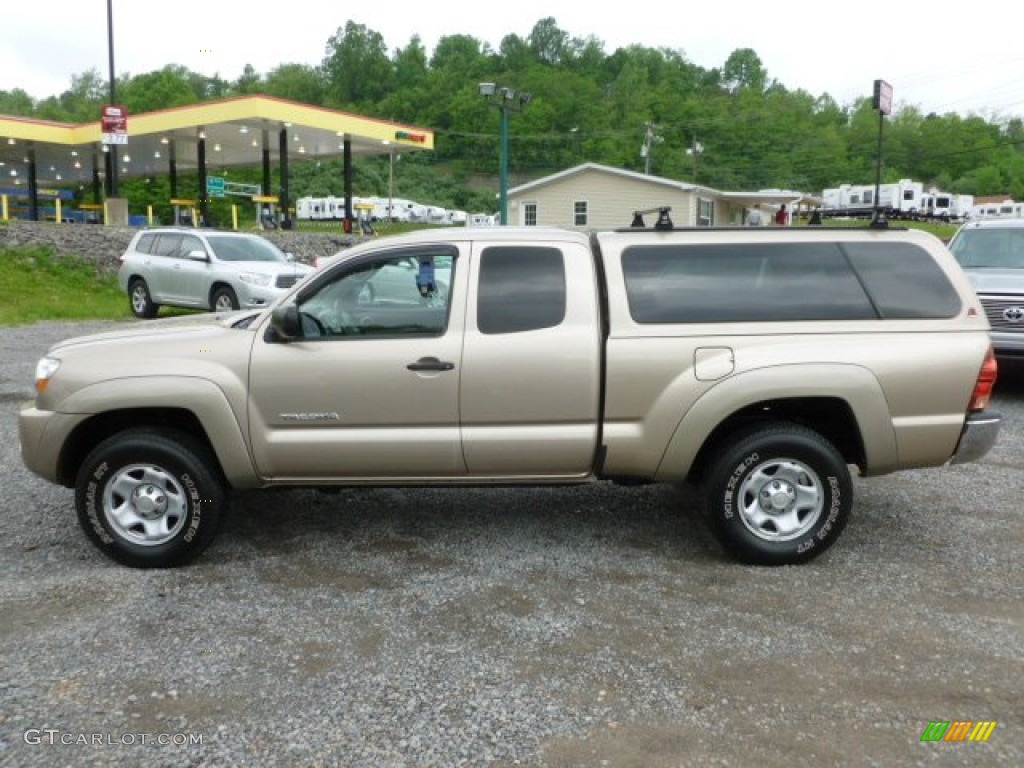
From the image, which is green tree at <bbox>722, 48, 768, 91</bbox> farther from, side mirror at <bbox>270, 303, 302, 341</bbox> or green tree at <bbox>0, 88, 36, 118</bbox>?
side mirror at <bbox>270, 303, 302, 341</bbox>

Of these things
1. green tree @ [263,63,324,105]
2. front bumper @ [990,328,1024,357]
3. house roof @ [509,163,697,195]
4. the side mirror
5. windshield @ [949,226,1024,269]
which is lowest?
front bumper @ [990,328,1024,357]

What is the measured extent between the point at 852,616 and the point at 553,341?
197 cm

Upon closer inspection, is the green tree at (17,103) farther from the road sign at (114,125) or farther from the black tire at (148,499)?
the black tire at (148,499)

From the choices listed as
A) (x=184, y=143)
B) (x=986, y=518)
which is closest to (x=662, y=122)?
(x=184, y=143)

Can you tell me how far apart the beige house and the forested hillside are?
157 feet

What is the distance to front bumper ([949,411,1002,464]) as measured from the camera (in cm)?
459

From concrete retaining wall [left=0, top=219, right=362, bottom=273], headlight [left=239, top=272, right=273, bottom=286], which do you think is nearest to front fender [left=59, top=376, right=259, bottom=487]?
headlight [left=239, top=272, right=273, bottom=286]

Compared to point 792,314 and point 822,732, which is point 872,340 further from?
point 822,732

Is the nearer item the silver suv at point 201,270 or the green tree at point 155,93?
the silver suv at point 201,270

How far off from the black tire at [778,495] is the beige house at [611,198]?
109 ft

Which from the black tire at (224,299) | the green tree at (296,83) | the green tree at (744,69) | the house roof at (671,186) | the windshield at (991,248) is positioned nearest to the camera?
the windshield at (991,248)

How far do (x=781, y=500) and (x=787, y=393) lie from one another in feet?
1.93

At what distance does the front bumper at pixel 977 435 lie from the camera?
15.1ft

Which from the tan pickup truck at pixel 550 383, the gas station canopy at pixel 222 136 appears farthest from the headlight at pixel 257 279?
the gas station canopy at pixel 222 136
